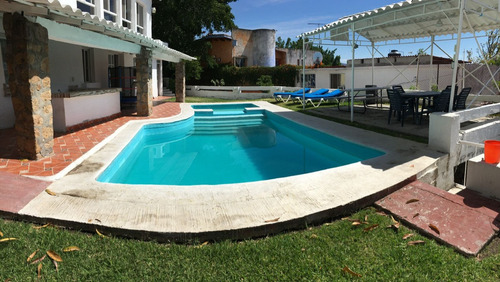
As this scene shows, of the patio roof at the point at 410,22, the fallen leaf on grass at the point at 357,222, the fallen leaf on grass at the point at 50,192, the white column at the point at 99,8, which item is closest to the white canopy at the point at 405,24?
the patio roof at the point at 410,22

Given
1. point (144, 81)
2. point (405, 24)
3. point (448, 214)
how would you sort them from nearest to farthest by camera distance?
point (448, 214) → point (144, 81) → point (405, 24)

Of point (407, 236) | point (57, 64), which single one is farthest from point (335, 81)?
point (407, 236)

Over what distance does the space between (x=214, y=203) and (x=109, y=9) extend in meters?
12.6

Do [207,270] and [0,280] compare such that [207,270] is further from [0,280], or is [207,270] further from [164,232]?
[0,280]

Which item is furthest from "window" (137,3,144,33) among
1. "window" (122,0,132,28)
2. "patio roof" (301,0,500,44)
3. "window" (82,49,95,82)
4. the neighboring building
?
the neighboring building

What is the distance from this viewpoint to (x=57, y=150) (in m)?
7.16

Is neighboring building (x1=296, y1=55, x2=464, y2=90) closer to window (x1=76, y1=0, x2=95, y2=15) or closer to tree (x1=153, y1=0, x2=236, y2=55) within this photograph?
tree (x1=153, y1=0, x2=236, y2=55)

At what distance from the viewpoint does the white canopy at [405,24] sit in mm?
9500

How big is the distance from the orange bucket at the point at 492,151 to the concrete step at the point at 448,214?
914 millimetres

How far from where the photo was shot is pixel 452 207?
4.46 m

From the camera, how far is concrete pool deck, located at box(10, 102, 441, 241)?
12.2 ft

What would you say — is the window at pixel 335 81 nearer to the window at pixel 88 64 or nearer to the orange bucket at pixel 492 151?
the window at pixel 88 64

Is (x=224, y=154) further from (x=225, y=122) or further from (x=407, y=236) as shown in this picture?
(x=407, y=236)

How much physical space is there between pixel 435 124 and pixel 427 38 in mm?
10058
